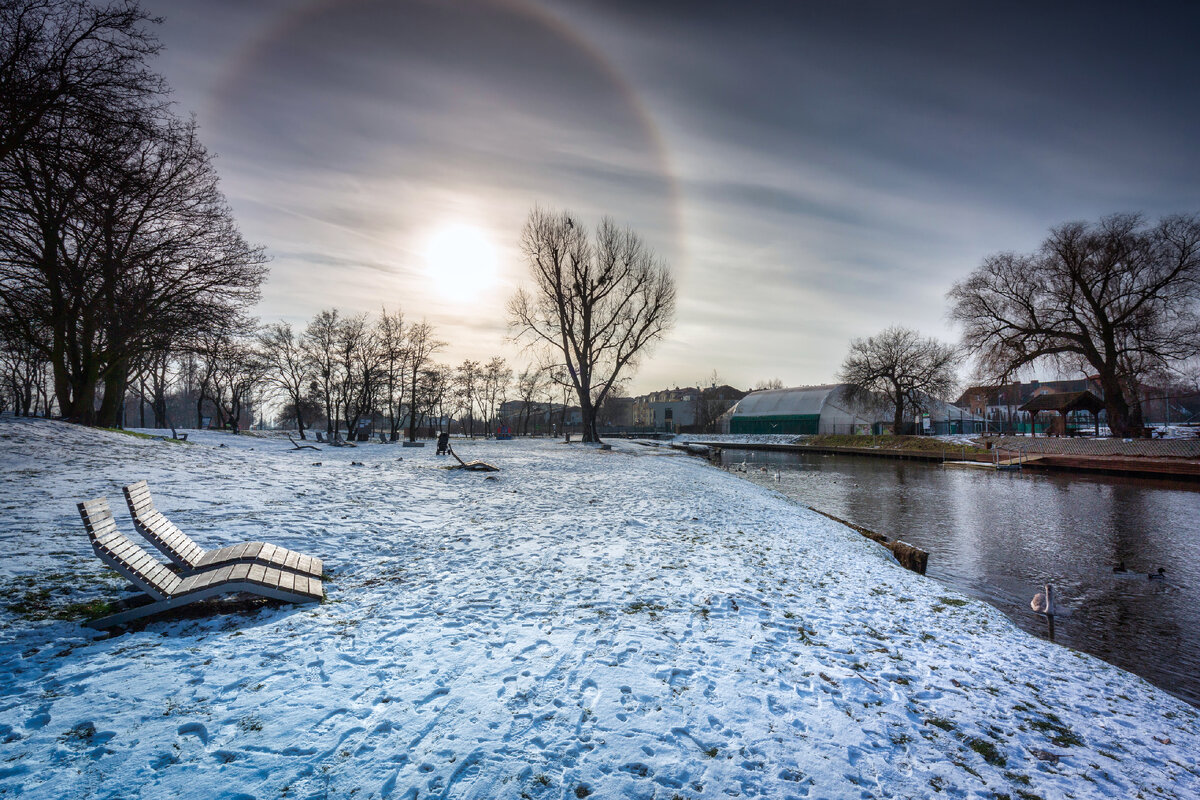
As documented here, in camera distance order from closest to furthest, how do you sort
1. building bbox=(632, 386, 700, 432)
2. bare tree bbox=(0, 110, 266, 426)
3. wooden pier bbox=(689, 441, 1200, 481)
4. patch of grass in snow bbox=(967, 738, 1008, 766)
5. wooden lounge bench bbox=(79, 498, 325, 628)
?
patch of grass in snow bbox=(967, 738, 1008, 766), wooden lounge bench bbox=(79, 498, 325, 628), bare tree bbox=(0, 110, 266, 426), wooden pier bbox=(689, 441, 1200, 481), building bbox=(632, 386, 700, 432)

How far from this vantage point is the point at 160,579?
4.15 m

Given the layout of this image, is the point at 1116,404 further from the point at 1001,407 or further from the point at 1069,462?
the point at 1001,407

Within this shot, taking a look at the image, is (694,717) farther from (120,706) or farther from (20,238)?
(20,238)

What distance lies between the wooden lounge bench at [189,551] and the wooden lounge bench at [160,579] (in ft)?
0.39

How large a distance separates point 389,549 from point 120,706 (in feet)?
12.7

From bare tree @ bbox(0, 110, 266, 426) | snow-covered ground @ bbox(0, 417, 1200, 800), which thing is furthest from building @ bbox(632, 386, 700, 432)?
snow-covered ground @ bbox(0, 417, 1200, 800)

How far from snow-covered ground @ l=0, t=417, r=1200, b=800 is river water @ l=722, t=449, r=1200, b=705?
205cm

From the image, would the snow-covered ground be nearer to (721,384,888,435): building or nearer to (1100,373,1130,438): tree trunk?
(1100,373,1130,438): tree trunk

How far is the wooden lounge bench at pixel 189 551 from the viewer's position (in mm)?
4520

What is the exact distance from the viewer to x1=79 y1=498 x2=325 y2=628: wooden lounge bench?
3.89m

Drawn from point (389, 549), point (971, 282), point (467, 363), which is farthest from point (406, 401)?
point (971, 282)

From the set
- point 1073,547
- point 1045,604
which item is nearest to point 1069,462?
point 1073,547

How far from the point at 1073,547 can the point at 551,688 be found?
14.1 m

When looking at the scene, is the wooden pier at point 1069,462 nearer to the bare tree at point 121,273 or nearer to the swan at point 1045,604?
the swan at point 1045,604
